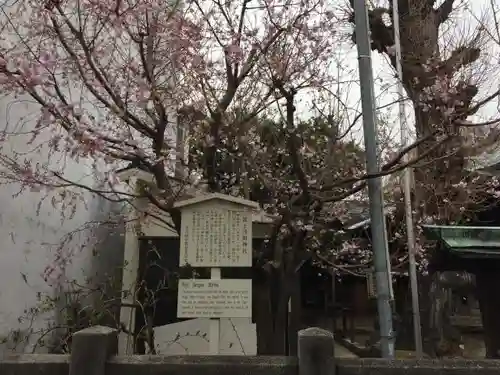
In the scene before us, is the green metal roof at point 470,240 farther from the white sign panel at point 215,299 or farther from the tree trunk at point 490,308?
the white sign panel at point 215,299

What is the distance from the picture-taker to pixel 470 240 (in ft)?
22.2

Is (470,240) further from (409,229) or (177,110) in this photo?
(177,110)

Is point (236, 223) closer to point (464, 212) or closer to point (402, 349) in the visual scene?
point (464, 212)

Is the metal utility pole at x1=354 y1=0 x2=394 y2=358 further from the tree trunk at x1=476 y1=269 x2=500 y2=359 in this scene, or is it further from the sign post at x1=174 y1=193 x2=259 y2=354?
the tree trunk at x1=476 y1=269 x2=500 y2=359

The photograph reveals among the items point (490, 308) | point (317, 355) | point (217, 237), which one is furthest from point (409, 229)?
point (317, 355)

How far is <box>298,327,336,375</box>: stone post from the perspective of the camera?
14.3 ft

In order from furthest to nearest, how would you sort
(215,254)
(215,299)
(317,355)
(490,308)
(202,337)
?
(490,308) → (202,337) → (215,254) → (215,299) → (317,355)

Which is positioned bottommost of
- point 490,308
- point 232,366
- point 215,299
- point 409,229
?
point 232,366

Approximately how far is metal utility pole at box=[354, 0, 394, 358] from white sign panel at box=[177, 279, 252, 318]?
4.72 feet

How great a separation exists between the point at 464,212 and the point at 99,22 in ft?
22.9

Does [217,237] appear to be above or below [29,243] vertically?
below

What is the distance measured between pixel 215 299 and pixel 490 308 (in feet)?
16.6

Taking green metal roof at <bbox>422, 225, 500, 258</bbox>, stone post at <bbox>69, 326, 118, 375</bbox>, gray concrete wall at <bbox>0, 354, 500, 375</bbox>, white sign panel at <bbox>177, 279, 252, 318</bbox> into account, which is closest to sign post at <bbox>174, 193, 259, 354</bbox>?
white sign panel at <bbox>177, 279, 252, 318</bbox>

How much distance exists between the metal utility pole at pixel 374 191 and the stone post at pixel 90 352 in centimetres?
279
